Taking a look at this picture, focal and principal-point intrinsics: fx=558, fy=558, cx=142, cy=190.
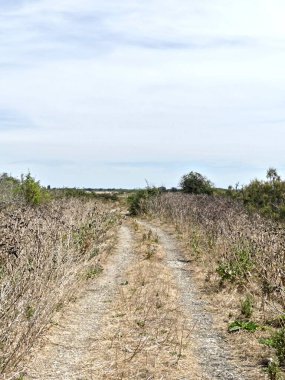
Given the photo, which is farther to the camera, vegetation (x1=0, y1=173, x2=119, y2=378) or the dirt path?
the dirt path

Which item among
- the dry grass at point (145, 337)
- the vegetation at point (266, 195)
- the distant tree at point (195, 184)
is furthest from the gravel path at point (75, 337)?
the distant tree at point (195, 184)

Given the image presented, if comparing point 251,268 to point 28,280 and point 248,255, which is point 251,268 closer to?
point 248,255

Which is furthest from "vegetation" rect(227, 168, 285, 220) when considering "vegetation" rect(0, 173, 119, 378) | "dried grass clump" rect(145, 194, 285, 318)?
"vegetation" rect(0, 173, 119, 378)

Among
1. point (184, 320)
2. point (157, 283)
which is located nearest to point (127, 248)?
point (157, 283)

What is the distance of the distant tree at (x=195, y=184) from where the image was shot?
5462 centimetres

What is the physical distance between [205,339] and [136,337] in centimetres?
130

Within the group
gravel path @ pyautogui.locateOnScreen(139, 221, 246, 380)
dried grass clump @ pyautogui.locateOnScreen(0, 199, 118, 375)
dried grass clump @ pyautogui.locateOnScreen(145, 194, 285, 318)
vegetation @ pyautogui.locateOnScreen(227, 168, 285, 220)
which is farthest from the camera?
vegetation @ pyautogui.locateOnScreen(227, 168, 285, 220)

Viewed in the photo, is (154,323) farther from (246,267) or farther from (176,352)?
(246,267)

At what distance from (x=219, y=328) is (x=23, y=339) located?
15.5 feet

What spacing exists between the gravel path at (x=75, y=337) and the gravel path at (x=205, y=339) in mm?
1844

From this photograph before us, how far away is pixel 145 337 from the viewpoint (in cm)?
983

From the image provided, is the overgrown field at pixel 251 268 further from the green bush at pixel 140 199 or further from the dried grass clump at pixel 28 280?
the green bush at pixel 140 199

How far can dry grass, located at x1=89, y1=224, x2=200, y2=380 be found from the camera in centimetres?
820

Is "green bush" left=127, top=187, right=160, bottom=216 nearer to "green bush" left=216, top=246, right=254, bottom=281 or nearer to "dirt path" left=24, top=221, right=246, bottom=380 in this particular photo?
"dirt path" left=24, top=221, right=246, bottom=380
